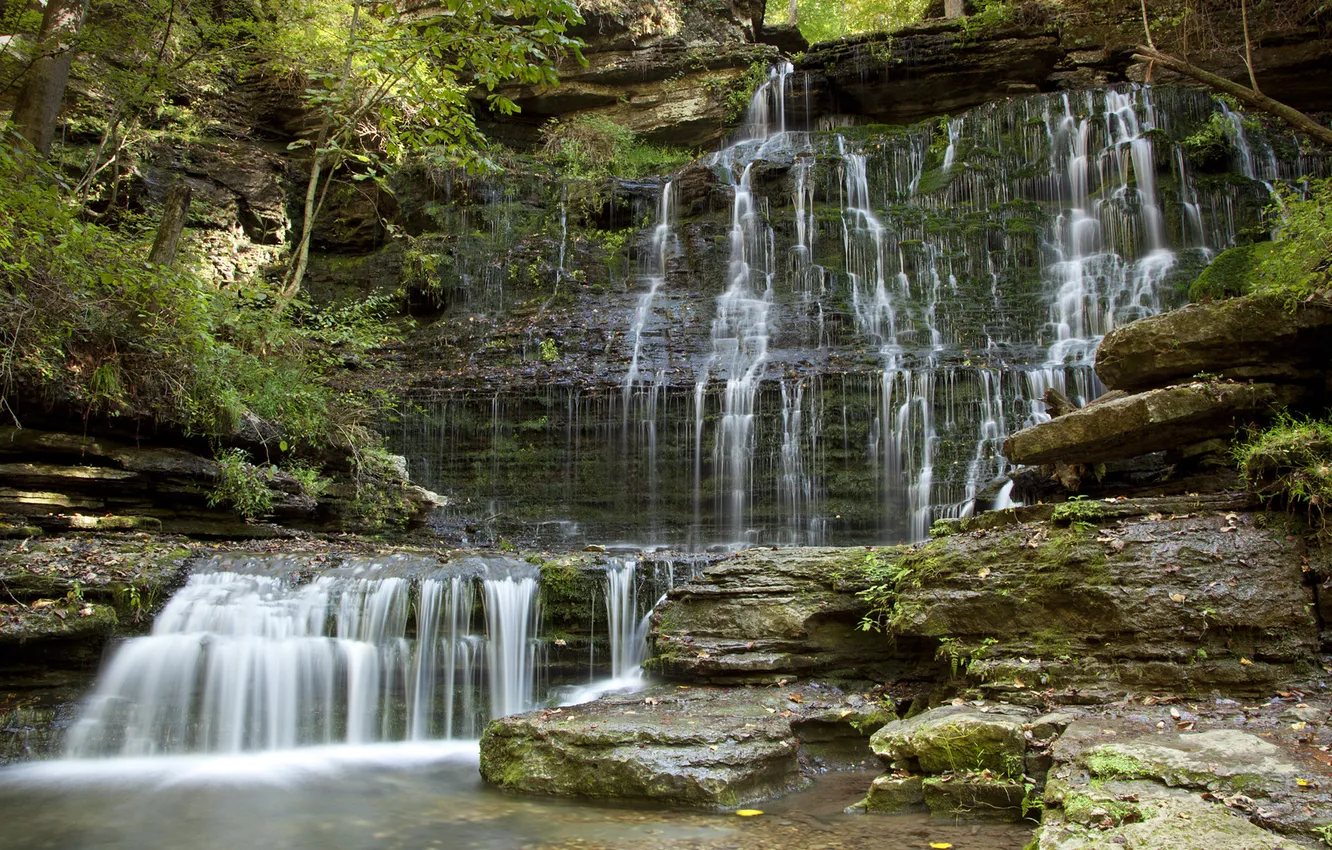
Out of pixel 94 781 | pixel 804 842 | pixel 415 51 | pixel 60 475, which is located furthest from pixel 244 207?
pixel 804 842

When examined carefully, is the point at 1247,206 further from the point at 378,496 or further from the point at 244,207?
the point at 244,207

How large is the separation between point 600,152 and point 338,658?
16.0m

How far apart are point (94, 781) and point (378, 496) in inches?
222

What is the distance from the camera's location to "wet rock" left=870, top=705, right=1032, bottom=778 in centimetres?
492

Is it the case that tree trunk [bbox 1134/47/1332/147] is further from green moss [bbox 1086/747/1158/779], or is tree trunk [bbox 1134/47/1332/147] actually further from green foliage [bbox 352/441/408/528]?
green foliage [bbox 352/441/408/528]

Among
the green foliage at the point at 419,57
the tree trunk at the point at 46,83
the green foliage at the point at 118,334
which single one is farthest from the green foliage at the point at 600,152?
the tree trunk at the point at 46,83

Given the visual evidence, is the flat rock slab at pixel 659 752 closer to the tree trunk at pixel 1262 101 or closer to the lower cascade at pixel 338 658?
the lower cascade at pixel 338 658

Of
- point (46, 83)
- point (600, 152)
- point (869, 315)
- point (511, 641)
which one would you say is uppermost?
point (600, 152)

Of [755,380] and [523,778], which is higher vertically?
[755,380]

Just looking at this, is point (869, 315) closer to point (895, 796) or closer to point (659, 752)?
point (659, 752)

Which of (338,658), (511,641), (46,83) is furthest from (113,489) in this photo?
(511,641)

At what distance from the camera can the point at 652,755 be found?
5516 mm

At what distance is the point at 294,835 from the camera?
16.8 feet

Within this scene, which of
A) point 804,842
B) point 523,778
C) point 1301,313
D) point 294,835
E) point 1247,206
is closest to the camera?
point 804,842
